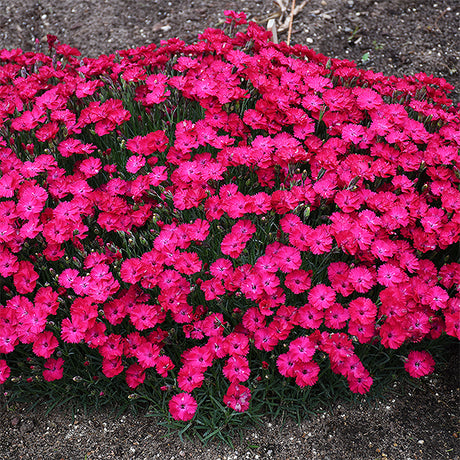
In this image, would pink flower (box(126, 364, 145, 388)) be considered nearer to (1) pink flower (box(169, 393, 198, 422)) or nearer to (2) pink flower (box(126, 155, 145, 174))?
(1) pink flower (box(169, 393, 198, 422))

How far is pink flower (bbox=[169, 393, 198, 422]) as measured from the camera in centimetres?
192

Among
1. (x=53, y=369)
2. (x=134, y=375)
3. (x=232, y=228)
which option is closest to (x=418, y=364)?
(x=232, y=228)

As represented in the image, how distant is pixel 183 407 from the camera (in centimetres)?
195

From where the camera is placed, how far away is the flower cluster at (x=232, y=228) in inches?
78.7

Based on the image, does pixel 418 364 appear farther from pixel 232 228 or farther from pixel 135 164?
pixel 135 164

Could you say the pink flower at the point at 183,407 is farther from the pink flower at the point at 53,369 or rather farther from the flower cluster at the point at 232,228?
the pink flower at the point at 53,369

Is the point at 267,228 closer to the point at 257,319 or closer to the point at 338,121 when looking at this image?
the point at 257,319

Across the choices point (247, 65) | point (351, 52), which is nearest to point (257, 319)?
point (247, 65)

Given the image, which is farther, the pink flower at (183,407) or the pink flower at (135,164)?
the pink flower at (135,164)

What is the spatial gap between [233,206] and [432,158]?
106 cm

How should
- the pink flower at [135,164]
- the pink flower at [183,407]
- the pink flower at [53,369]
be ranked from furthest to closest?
the pink flower at [135,164] → the pink flower at [53,369] → the pink flower at [183,407]

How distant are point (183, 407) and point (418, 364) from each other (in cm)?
104

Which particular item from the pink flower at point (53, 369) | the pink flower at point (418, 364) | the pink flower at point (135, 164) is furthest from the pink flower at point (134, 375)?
the pink flower at point (418, 364)

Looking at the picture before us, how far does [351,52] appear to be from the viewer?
418cm
